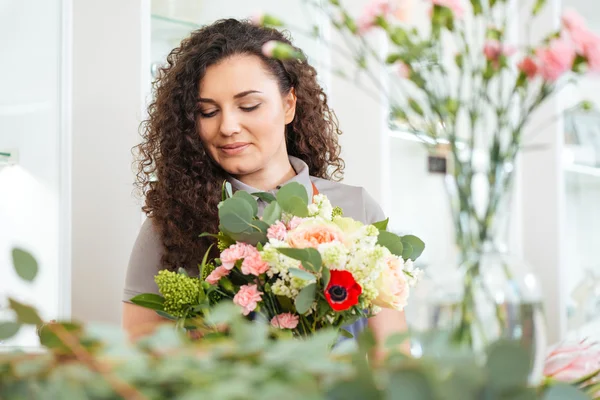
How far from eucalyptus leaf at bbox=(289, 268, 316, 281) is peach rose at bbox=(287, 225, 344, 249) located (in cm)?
4

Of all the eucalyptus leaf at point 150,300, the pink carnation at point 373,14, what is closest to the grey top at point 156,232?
the eucalyptus leaf at point 150,300

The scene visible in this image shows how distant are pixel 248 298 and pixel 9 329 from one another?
460 mm

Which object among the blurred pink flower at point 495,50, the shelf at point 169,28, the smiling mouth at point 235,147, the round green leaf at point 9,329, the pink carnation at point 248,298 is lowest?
the pink carnation at point 248,298

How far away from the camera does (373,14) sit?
696mm

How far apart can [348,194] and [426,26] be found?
1.53 m

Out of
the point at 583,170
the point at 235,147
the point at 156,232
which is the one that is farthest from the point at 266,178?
the point at 583,170

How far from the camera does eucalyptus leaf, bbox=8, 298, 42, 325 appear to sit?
18.4 inches

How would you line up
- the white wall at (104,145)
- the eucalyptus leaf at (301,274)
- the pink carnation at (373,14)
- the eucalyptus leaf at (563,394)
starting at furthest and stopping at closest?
the white wall at (104,145) → the eucalyptus leaf at (301,274) → the pink carnation at (373,14) → the eucalyptus leaf at (563,394)

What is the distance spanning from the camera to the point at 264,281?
0.97 metres

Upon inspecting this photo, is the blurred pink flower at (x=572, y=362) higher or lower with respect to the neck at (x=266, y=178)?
lower

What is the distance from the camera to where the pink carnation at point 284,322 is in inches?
37.1

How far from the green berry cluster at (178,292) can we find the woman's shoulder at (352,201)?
0.80 meters

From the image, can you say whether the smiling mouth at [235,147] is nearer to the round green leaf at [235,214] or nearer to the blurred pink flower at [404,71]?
the round green leaf at [235,214]

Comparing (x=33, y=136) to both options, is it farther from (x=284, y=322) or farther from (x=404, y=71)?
(x=404, y=71)
